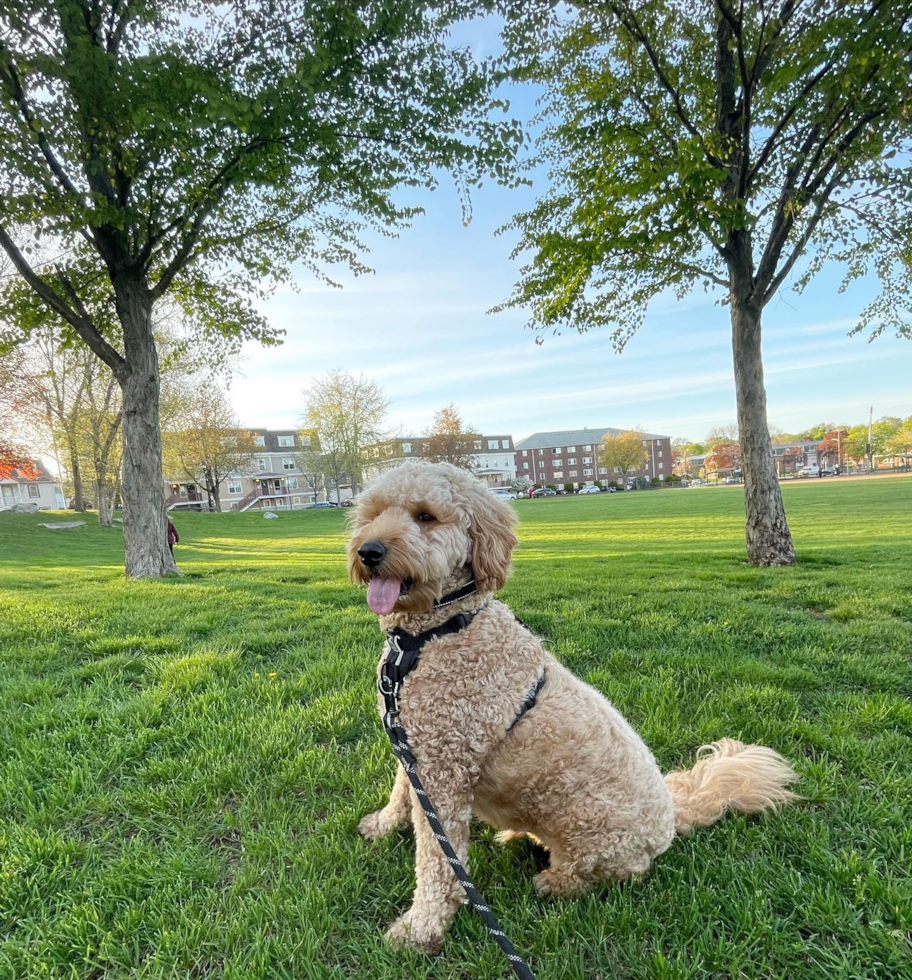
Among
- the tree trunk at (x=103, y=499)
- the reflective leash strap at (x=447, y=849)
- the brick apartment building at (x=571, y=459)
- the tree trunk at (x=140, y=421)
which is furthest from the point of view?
the brick apartment building at (x=571, y=459)

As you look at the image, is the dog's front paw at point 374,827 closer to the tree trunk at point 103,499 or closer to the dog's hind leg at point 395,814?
the dog's hind leg at point 395,814

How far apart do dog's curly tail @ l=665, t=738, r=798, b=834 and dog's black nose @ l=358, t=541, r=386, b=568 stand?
1782 mm

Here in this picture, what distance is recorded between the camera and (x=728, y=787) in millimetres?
2324

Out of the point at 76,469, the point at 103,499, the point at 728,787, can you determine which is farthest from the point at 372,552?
→ the point at 76,469

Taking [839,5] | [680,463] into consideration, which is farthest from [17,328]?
[680,463]

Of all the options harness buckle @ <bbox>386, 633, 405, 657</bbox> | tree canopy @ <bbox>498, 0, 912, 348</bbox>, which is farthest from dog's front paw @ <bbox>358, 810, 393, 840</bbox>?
tree canopy @ <bbox>498, 0, 912, 348</bbox>

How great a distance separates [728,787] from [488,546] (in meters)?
1.63

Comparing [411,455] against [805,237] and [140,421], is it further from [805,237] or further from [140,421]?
[805,237]

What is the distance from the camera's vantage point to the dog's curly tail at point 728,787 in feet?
7.45

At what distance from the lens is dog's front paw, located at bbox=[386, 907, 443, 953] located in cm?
182

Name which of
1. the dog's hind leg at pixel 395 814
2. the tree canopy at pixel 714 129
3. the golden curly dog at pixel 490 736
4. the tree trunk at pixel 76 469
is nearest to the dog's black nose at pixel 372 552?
the golden curly dog at pixel 490 736

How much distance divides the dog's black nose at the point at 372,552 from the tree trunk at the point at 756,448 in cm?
819

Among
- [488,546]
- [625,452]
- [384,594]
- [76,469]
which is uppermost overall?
[625,452]

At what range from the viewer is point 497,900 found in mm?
2012
